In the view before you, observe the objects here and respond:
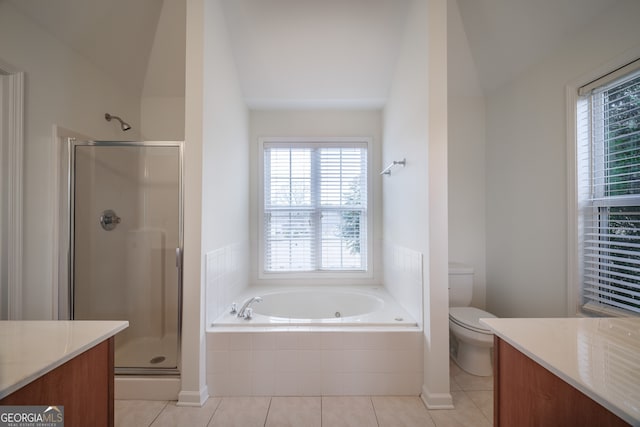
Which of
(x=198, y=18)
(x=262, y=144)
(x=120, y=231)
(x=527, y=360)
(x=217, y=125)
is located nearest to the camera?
(x=527, y=360)

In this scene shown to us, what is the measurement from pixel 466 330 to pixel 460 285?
1.69ft

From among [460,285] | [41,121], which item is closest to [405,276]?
[460,285]

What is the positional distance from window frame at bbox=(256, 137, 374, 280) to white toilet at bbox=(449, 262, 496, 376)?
83 centimetres

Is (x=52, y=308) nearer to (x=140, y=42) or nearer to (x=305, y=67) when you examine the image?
(x=140, y=42)

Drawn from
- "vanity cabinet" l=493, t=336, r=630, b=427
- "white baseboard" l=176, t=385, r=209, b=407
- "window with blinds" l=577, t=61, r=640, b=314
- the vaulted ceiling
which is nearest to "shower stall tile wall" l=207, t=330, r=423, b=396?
"white baseboard" l=176, t=385, r=209, b=407

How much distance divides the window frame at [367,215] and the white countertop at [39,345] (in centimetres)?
186

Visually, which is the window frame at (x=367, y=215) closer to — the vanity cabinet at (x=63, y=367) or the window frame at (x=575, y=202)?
the window frame at (x=575, y=202)

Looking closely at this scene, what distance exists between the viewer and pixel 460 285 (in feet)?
7.72

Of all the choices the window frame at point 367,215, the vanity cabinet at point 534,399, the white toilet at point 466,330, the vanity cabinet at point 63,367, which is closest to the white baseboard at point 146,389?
the vanity cabinet at point 63,367

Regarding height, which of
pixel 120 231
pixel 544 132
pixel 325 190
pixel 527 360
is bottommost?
pixel 527 360

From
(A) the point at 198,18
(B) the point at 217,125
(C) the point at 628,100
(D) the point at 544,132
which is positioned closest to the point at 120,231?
(B) the point at 217,125

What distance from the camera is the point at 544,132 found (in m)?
1.96

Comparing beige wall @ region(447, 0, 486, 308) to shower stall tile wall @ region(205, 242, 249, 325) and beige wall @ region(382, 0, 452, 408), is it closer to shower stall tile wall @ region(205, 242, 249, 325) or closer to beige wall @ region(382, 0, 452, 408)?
beige wall @ region(382, 0, 452, 408)

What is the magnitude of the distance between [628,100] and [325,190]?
2214mm
